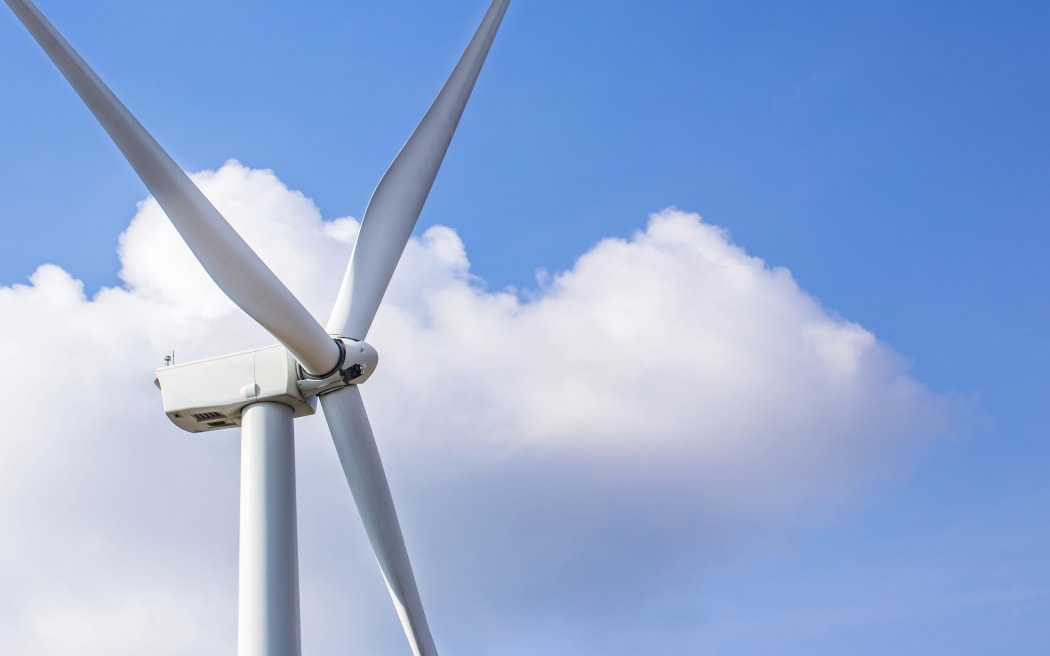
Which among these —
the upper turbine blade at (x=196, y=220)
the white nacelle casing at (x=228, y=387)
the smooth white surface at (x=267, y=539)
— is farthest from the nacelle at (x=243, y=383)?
the upper turbine blade at (x=196, y=220)

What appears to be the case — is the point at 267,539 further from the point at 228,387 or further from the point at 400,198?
the point at 400,198

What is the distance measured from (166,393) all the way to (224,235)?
3.74m

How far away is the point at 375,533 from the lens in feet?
57.9

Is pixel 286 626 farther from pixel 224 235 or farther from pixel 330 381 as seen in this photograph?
pixel 224 235

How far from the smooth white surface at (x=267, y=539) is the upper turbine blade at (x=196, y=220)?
4.00 ft

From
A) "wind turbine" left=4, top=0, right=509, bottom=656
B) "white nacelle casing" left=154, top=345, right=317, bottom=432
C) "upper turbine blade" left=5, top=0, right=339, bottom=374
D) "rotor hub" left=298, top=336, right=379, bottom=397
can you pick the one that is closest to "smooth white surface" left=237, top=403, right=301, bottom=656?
"wind turbine" left=4, top=0, right=509, bottom=656

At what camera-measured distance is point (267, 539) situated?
1609cm

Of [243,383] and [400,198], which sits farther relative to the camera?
[400,198]

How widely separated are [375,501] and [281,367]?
2.40 metres

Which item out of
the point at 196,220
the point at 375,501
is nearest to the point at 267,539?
the point at 375,501

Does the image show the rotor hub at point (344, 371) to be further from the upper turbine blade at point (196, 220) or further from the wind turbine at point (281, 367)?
the upper turbine blade at point (196, 220)

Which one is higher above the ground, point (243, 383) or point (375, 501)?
point (243, 383)

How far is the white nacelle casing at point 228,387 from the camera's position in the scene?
17.1 meters

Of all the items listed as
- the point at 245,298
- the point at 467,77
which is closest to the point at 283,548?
the point at 245,298
